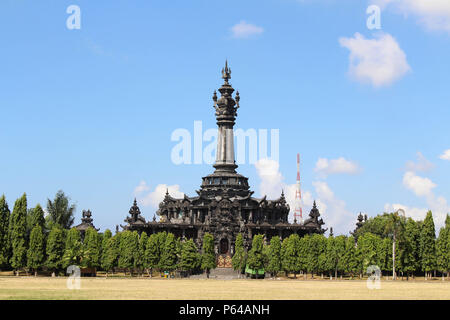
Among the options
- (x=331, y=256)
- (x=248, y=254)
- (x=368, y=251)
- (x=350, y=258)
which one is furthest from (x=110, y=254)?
(x=368, y=251)

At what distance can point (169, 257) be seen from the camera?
141750mm

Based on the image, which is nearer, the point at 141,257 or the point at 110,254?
the point at 110,254

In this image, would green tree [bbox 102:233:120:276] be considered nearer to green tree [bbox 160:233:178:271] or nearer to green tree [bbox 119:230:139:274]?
green tree [bbox 119:230:139:274]

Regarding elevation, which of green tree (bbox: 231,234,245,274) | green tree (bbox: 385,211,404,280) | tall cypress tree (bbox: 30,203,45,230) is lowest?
green tree (bbox: 231,234,245,274)

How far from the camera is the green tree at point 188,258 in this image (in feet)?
463

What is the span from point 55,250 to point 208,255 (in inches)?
1116

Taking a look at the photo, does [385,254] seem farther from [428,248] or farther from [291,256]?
[291,256]

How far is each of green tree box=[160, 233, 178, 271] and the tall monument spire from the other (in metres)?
50.6

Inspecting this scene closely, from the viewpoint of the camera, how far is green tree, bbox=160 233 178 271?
14112cm

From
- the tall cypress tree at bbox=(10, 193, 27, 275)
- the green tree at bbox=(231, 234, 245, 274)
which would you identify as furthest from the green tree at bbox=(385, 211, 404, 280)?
the tall cypress tree at bbox=(10, 193, 27, 275)

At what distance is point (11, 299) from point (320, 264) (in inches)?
3271

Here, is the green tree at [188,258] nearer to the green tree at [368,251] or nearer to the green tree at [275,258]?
the green tree at [275,258]
